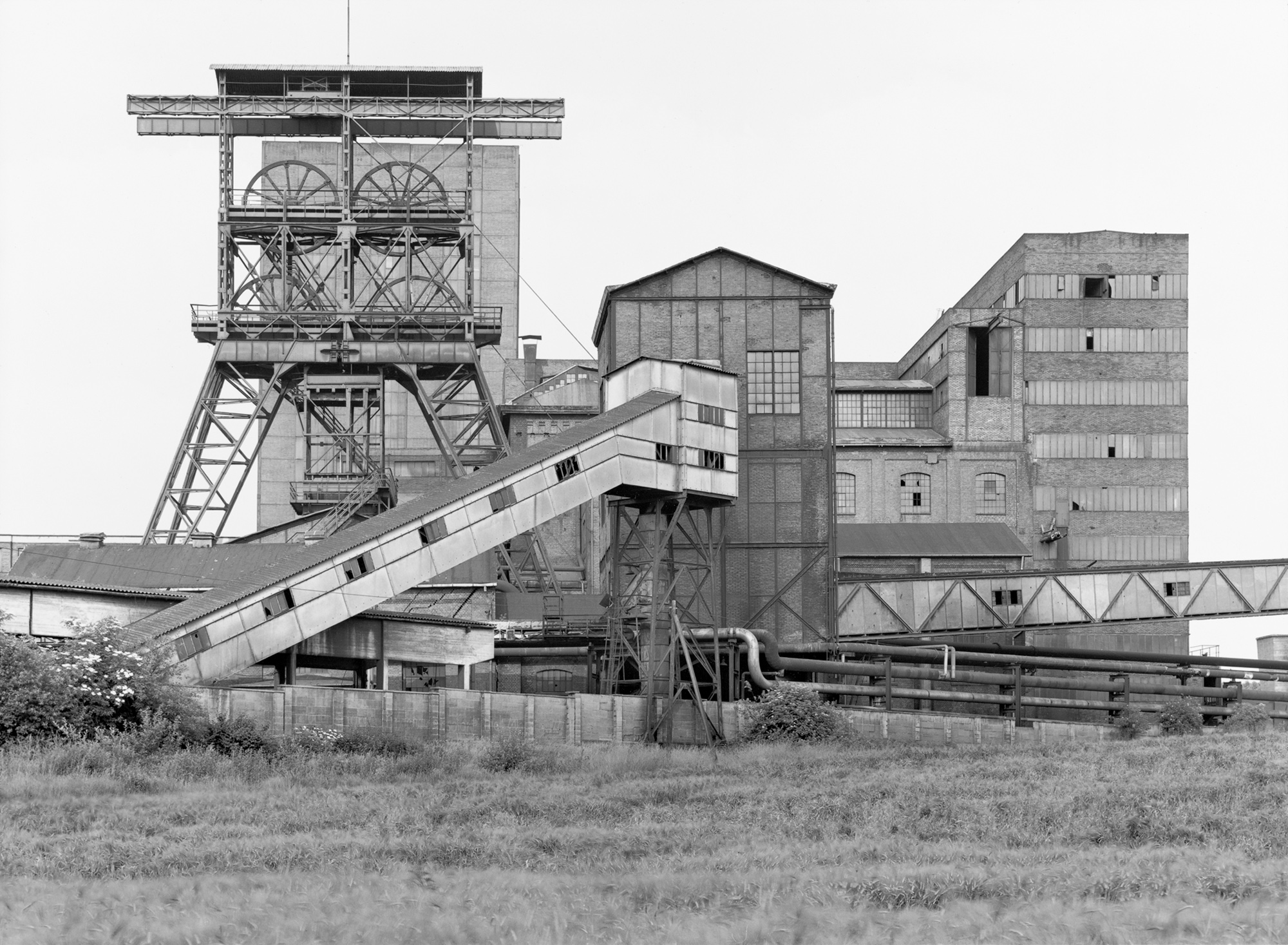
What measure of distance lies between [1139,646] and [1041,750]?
2498 centimetres

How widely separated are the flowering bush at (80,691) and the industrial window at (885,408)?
3796 cm

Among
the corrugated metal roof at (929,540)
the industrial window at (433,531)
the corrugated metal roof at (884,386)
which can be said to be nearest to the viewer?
the industrial window at (433,531)

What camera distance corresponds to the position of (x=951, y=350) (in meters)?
56.9

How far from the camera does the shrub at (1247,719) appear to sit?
101 ft

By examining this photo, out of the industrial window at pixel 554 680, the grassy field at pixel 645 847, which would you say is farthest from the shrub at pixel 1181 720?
the industrial window at pixel 554 680

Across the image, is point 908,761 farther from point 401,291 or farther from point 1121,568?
point 401,291

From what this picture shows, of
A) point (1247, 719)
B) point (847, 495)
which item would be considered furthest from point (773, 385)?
point (847, 495)

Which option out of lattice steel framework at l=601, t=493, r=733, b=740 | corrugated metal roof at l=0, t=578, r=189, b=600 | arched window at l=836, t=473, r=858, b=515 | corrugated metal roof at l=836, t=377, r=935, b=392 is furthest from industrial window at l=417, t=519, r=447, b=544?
corrugated metal roof at l=836, t=377, r=935, b=392

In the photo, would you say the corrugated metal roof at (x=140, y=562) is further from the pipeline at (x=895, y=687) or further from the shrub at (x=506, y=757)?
the shrub at (x=506, y=757)

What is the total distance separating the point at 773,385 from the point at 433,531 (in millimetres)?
10266

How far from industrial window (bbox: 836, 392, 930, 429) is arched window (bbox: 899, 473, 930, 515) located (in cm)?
400

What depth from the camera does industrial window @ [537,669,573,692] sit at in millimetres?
36438

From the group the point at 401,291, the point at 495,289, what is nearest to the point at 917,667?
the point at 401,291

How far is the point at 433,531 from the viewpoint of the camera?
2945cm
